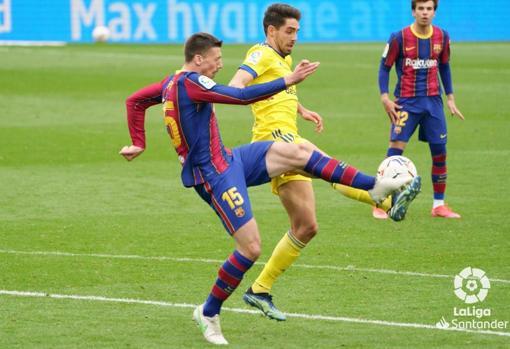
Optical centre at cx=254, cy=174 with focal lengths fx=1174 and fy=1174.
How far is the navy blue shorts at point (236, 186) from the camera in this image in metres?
7.85

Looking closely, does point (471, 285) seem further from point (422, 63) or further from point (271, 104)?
point (422, 63)

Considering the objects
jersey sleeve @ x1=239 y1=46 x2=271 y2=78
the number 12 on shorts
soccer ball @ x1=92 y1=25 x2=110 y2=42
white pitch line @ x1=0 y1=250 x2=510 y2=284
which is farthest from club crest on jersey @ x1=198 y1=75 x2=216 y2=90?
soccer ball @ x1=92 y1=25 x2=110 y2=42

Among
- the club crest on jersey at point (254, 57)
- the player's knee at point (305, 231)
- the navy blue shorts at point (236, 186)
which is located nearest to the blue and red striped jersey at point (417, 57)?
the club crest on jersey at point (254, 57)

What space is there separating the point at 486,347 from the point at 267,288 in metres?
1.79

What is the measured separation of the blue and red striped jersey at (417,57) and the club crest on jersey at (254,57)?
14.0 ft

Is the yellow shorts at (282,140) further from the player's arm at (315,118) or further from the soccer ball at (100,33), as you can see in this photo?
the soccer ball at (100,33)

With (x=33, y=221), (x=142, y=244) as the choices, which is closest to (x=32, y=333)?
(x=142, y=244)

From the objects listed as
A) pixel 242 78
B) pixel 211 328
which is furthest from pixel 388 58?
pixel 211 328

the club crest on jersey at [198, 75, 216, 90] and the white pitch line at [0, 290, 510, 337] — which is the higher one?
the club crest on jersey at [198, 75, 216, 90]

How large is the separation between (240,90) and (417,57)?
19.3 ft

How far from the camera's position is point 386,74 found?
13430 mm

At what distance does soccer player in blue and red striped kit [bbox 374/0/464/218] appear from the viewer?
43.4 ft

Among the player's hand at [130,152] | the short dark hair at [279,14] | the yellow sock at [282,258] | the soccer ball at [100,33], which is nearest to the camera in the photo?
the player's hand at [130,152]

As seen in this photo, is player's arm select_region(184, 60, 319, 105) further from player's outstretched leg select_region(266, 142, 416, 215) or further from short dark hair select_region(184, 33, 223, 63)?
player's outstretched leg select_region(266, 142, 416, 215)
